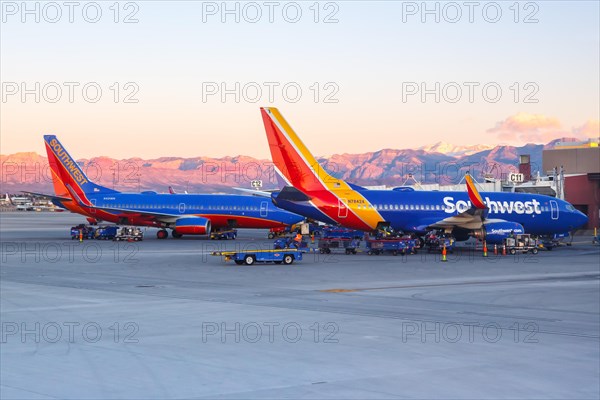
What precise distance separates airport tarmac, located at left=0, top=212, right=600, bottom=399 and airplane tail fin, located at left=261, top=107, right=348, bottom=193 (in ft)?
51.1

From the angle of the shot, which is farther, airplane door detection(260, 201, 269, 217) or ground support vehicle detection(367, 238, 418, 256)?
airplane door detection(260, 201, 269, 217)

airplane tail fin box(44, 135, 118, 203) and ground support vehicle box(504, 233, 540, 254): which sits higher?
airplane tail fin box(44, 135, 118, 203)

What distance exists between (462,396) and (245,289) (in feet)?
63.7

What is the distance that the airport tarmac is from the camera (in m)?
16.8

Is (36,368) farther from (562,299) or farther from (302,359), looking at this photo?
(562,299)

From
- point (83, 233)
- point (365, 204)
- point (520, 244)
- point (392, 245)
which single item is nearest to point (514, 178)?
point (520, 244)

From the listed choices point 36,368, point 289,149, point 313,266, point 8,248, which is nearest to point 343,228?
point 289,149

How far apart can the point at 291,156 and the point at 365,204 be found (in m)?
6.23

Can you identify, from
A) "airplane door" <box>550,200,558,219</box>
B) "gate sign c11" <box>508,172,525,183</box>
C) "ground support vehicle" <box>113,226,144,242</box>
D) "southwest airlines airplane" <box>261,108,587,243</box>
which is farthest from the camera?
"gate sign c11" <box>508,172,525,183</box>

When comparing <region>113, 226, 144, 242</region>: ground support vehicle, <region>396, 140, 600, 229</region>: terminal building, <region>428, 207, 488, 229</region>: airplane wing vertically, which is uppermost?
<region>396, 140, 600, 229</region>: terminal building

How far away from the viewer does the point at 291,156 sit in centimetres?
5931

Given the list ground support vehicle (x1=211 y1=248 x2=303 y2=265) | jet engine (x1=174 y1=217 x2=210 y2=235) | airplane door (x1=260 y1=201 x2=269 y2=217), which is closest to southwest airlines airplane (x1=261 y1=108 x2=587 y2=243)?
ground support vehicle (x1=211 y1=248 x2=303 y2=265)

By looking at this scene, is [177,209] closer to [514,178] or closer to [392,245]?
[392,245]

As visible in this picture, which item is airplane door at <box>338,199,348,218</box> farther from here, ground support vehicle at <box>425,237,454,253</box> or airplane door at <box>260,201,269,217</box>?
airplane door at <box>260,201,269,217</box>
